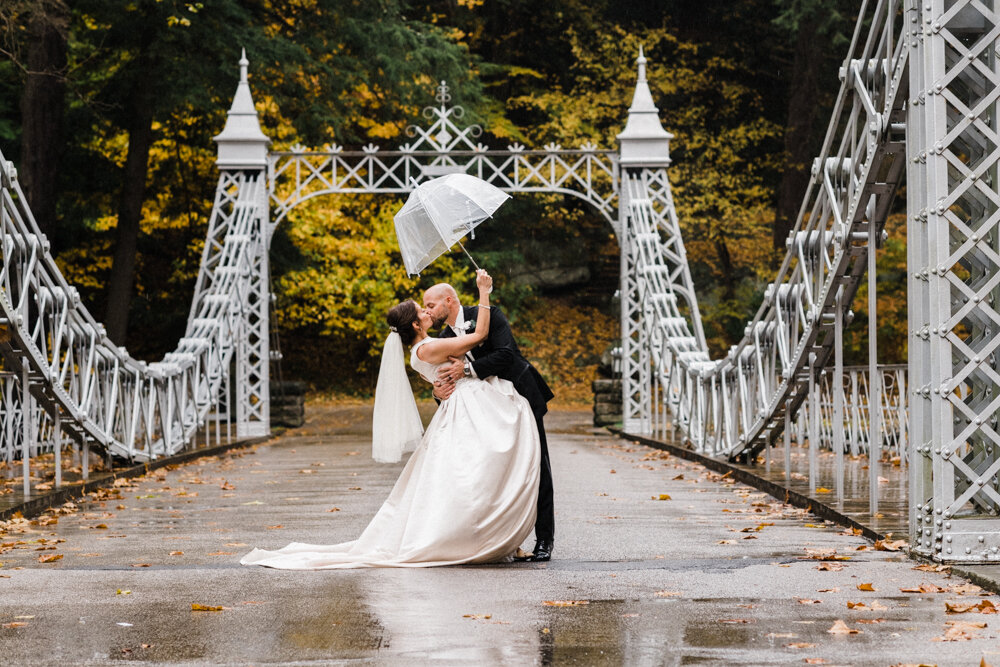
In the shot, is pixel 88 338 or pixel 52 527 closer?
pixel 52 527

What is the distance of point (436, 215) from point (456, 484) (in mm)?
1753

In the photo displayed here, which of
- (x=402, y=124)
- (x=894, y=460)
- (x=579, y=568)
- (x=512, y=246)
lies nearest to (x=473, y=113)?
(x=402, y=124)

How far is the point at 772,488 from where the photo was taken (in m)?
13.3

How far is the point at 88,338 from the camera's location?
1459cm

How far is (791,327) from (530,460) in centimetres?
554

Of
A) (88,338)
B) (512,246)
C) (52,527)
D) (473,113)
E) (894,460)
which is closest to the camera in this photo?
(52,527)

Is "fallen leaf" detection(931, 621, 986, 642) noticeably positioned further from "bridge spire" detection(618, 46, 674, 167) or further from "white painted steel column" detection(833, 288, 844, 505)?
"bridge spire" detection(618, 46, 674, 167)

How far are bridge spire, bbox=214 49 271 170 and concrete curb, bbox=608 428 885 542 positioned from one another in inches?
317

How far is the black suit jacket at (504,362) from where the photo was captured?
8.95 metres

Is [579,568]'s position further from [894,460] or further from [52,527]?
[894,460]

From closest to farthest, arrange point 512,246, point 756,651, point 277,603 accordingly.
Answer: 1. point 756,651
2. point 277,603
3. point 512,246

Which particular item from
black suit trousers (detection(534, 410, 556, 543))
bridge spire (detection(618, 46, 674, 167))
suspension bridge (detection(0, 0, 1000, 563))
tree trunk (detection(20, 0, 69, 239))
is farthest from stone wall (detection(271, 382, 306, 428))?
black suit trousers (detection(534, 410, 556, 543))

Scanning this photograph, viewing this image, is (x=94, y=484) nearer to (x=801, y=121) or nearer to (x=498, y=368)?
(x=498, y=368)

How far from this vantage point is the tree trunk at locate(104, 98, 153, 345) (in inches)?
1017
